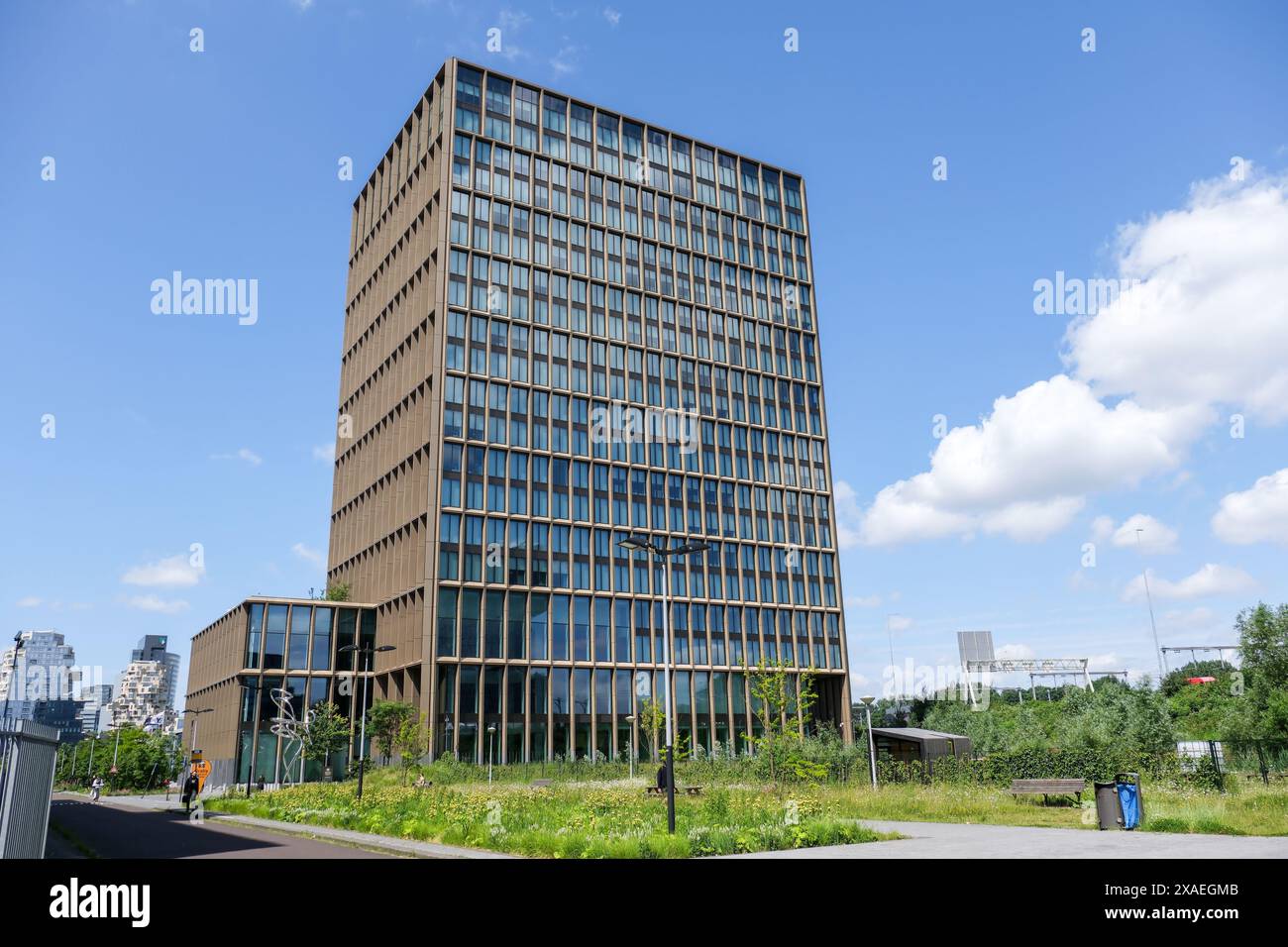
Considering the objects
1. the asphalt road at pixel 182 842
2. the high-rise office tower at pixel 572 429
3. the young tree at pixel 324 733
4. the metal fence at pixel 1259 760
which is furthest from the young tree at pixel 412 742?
the metal fence at pixel 1259 760

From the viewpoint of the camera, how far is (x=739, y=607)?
7969 centimetres

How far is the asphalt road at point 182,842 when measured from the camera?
20.1m

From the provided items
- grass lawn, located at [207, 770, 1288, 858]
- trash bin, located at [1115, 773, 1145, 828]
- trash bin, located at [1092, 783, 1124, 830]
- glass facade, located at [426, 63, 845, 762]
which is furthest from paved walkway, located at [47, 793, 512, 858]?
glass facade, located at [426, 63, 845, 762]

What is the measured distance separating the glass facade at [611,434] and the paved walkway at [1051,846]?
44058 millimetres

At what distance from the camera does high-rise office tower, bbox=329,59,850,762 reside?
69188mm

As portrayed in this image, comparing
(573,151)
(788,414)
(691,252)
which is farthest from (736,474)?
(573,151)

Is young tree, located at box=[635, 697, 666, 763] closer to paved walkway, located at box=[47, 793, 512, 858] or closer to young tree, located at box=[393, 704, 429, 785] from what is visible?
young tree, located at box=[393, 704, 429, 785]

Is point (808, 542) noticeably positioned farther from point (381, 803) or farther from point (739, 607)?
point (381, 803)

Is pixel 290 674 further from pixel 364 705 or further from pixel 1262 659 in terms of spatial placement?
pixel 1262 659

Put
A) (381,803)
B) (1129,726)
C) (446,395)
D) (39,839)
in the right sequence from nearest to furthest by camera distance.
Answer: (39,839) → (381,803) → (1129,726) → (446,395)

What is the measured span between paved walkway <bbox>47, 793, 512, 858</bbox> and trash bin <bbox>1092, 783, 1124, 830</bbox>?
1330cm

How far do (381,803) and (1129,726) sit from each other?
3891cm

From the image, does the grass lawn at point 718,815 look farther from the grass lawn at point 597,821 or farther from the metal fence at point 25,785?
the metal fence at point 25,785
